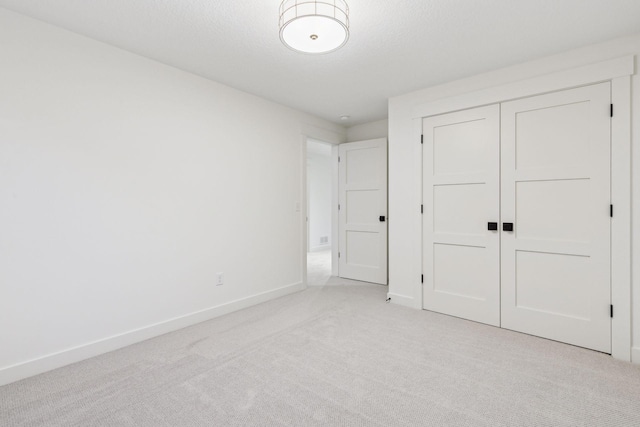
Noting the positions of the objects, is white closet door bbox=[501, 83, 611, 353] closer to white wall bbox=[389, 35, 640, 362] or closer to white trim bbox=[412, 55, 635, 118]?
white trim bbox=[412, 55, 635, 118]

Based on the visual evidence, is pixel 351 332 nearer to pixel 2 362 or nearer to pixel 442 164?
pixel 442 164

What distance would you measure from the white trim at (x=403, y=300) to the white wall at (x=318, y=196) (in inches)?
160

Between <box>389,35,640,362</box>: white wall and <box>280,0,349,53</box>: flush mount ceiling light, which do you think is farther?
<box>389,35,640,362</box>: white wall

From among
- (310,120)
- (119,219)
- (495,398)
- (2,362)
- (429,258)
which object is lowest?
(495,398)

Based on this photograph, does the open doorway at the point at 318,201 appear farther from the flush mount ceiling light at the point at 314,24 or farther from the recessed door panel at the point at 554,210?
the flush mount ceiling light at the point at 314,24

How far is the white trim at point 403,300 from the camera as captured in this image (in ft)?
11.2

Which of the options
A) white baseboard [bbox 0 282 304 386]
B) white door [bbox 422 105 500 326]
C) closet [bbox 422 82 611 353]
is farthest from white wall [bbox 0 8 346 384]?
closet [bbox 422 82 611 353]

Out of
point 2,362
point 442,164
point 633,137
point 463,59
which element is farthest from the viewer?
point 442,164

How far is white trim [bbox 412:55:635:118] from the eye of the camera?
7.46 ft

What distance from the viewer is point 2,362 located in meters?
1.93

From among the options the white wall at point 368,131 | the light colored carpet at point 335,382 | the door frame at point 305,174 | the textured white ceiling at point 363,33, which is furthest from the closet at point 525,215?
the door frame at point 305,174

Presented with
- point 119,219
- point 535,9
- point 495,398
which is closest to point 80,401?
point 119,219

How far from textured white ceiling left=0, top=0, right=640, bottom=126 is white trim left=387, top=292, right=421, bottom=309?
7.73 ft

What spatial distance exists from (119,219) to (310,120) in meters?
2.70
